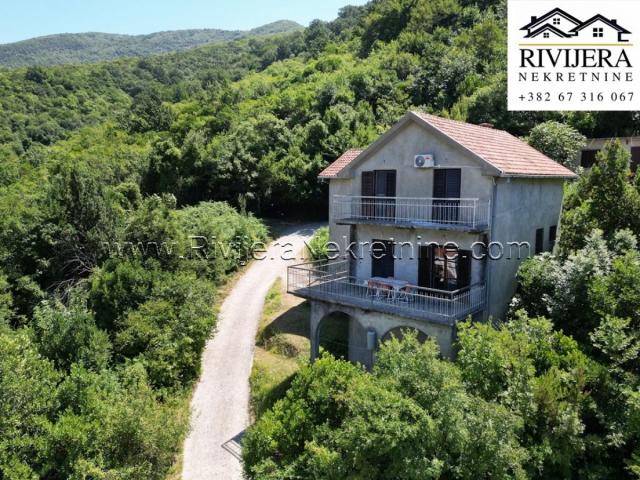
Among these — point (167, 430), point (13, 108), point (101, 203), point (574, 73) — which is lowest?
point (167, 430)

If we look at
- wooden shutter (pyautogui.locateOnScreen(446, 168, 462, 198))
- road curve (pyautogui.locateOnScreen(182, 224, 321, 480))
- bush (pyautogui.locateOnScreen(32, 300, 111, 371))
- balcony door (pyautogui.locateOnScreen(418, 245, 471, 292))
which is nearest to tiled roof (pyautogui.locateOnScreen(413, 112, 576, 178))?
wooden shutter (pyautogui.locateOnScreen(446, 168, 462, 198))

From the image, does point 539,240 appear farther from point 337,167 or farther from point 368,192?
point 337,167

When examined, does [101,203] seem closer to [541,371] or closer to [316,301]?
[316,301]

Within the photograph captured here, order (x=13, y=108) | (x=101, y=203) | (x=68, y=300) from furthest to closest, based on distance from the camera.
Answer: (x=13, y=108) → (x=101, y=203) → (x=68, y=300)

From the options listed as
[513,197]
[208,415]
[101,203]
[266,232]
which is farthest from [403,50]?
[208,415]

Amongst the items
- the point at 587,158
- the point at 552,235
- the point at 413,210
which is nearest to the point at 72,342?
the point at 413,210

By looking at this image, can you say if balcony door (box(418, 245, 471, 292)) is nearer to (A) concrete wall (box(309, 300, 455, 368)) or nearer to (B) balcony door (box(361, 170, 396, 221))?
(B) balcony door (box(361, 170, 396, 221))

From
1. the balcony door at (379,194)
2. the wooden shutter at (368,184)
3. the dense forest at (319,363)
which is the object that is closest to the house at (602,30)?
the dense forest at (319,363)

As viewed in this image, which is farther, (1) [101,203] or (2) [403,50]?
(2) [403,50]
